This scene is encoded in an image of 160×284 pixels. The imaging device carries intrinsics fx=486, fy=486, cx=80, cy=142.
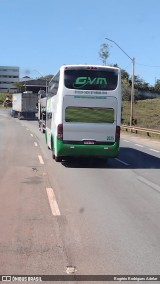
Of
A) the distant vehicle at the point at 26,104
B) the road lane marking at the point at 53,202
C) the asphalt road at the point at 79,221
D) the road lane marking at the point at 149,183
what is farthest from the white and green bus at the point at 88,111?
the distant vehicle at the point at 26,104

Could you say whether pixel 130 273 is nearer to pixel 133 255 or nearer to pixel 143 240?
pixel 133 255

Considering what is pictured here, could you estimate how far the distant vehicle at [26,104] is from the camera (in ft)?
213

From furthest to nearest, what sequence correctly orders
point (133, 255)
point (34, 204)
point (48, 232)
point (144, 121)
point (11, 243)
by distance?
point (144, 121) → point (34, 204) → point (48, 232) → point (11, 243) → point (133, 255)

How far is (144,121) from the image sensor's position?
2753 inches

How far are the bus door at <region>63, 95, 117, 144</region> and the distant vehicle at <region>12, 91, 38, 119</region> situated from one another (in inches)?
1902

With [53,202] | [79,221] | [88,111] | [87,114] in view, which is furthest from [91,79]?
[79,221]

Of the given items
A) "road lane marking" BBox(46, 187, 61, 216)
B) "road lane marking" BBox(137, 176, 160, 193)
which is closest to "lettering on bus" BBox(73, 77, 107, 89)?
"road lane marking" BBox(137, 176, 160, 193)

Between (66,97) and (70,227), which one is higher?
(66,97)

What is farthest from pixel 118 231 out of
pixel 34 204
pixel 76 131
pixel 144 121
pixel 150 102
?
pixel 150 102

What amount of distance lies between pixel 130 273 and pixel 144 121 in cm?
6489

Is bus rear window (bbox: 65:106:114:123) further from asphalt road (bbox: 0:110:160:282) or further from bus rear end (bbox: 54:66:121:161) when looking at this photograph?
asphalt road (bbox: 0:110:160:282)

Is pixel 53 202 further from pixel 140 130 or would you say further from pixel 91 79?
pixel 140 130

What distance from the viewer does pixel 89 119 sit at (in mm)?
17031

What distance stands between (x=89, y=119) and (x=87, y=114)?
19 centimetres
